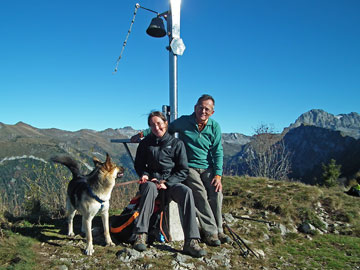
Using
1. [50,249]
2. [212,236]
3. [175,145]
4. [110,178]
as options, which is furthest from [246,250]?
[50,249]

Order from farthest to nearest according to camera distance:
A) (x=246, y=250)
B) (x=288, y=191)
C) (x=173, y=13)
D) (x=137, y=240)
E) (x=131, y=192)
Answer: (x=131, y=192)
(x=288, y=191)
(x=173, y=13)
(x=246, y=250)
(x=137, y=240)

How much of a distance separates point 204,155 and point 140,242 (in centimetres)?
192

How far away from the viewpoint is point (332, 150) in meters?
142

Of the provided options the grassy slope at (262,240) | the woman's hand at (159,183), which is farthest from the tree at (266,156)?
the woman's hand at (159,183)

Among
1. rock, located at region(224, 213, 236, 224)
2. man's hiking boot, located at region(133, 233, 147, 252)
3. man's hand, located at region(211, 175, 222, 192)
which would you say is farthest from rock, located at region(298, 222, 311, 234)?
man's hiking boot, located at region(133, 233, 147, 252)

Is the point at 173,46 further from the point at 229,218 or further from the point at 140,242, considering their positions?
the point at 229,218

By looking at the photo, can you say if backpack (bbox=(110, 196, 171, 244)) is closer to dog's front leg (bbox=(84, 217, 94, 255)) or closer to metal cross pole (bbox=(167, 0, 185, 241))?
dog's front leg (bbox=(84, 217, 94, 255))

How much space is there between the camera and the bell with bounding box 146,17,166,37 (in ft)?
19.4

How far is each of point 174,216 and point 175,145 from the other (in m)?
1.33

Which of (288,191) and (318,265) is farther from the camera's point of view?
(288,191)

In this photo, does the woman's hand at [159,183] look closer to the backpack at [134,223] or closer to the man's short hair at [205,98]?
the backpack at [134,223]

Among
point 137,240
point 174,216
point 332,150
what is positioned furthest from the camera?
point 332,150

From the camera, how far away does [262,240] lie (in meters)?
5.19

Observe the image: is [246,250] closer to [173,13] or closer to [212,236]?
[212,236]
